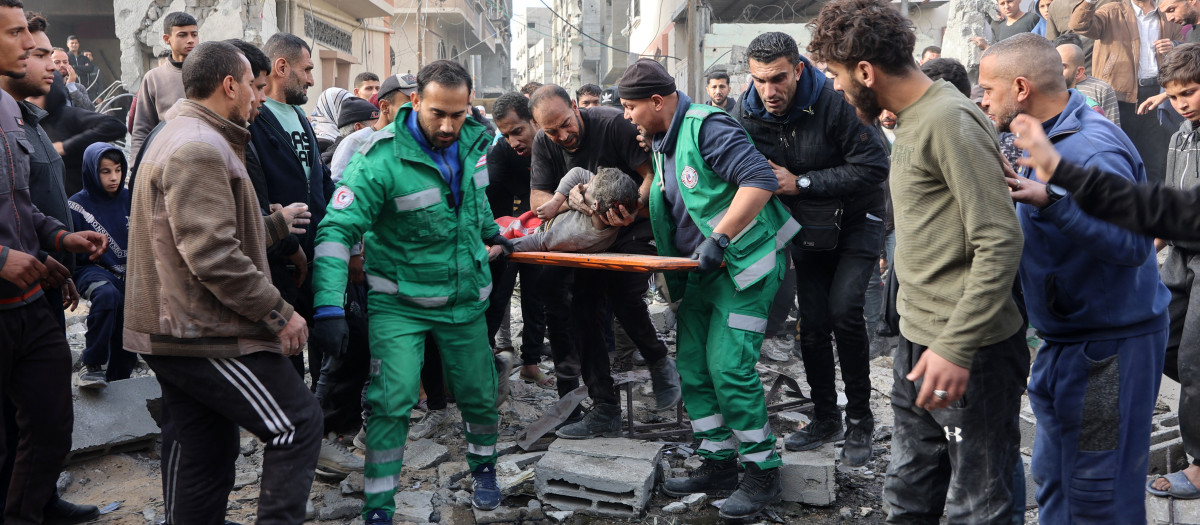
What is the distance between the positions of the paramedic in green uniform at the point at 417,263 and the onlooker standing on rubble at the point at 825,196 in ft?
4.68

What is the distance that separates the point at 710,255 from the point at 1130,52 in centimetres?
541

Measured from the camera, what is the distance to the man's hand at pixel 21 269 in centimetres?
294

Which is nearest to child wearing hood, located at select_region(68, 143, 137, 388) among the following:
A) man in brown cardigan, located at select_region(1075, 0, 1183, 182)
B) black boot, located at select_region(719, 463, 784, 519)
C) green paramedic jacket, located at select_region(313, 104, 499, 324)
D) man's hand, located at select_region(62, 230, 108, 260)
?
man's hand, located at select_region(62, 230, 108, 260)

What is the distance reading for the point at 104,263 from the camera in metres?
5.02

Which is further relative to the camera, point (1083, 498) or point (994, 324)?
point (1083, 498)

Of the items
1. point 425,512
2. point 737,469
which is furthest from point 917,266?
point 425,512

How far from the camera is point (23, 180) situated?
3.22 meters

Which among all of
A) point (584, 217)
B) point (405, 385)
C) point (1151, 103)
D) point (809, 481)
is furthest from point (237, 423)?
point (1151, 103)

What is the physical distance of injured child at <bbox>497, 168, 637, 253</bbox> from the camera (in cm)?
416

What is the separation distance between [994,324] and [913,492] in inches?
27.8

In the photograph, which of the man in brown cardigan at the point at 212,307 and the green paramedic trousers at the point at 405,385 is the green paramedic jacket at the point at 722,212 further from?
the man in brown cardigan at the point at 212,307

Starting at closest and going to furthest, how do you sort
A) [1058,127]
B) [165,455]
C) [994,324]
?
[994,324]
[1058,127]
[165,455]

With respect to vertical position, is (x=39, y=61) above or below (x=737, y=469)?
above

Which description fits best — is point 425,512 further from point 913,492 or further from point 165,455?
point 913,492
